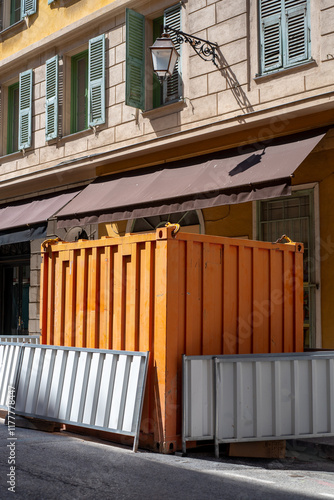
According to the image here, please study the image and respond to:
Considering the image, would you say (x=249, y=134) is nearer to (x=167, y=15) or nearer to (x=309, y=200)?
(x=309, y=200)

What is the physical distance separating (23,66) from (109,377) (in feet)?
40.1

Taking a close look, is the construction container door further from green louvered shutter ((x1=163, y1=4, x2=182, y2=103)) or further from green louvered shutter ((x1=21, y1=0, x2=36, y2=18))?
green louvered shutter ((x1=21, y1=0, x2=36, y2=18))

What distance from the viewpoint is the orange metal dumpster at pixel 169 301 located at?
6.47 m

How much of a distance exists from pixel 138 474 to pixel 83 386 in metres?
1.64

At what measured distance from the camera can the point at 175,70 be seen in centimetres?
1271

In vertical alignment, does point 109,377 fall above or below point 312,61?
below

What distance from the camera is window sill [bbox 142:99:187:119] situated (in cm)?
1237

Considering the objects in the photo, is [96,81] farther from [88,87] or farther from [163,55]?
[163,55]

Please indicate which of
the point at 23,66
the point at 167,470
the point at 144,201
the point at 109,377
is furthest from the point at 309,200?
the point at 23,66

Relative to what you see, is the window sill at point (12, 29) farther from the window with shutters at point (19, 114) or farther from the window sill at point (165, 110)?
the window sill at point (165, 110)

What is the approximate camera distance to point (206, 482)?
5.25m

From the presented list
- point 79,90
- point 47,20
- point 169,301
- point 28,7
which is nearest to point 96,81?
point 79,90

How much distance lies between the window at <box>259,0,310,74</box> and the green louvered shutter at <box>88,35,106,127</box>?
4225 mm

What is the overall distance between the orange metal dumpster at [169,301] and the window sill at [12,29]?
1068cm
